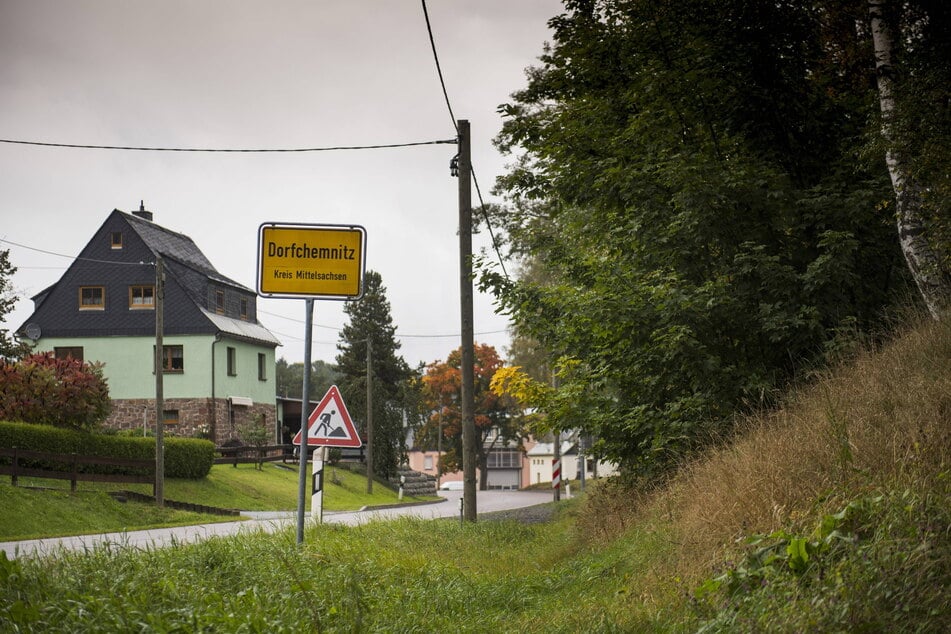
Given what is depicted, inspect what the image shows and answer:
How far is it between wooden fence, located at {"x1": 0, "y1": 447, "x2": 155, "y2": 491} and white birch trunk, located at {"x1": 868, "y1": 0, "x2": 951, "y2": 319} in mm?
19034

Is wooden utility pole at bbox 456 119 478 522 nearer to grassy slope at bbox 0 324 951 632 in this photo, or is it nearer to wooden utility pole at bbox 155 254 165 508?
grassy slope at bbox 0 324 951 632

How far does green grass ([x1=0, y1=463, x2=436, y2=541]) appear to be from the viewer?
59.1ft

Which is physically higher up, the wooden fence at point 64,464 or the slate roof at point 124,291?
the slate roof at point 124,291

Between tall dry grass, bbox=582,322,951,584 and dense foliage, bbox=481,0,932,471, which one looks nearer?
tall dry grass, bbox=582,322,951,584

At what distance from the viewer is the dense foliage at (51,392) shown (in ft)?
76.6

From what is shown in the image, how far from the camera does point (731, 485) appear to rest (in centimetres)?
696

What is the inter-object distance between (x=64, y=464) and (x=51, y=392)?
2048 mm

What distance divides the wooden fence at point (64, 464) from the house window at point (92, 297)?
18245 millimetres

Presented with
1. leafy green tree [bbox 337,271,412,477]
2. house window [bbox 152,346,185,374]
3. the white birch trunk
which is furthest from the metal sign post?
leafy green tree [bbox 337,271,412,477]

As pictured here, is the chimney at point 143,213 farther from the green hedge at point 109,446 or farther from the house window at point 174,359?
the green hedge at point 109,446

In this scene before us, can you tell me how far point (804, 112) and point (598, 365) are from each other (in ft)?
15.5

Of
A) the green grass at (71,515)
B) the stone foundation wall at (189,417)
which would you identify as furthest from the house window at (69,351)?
the green grass at (71,515)

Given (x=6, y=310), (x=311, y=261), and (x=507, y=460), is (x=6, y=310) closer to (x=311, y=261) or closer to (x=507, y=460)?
(x=311, y=261)

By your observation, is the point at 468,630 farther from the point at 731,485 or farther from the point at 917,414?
the point at 917,414
